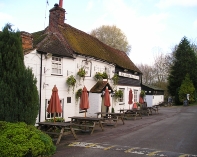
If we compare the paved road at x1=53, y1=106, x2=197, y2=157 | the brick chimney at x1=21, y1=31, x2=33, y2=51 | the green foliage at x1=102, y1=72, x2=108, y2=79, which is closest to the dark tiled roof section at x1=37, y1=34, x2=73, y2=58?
the brick chimney at x1=21, y1=31, x2=33, y2=51

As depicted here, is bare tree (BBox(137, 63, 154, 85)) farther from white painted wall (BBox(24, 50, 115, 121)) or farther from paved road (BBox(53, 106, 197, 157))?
paved road (BBox(53, 106, 197, 157))

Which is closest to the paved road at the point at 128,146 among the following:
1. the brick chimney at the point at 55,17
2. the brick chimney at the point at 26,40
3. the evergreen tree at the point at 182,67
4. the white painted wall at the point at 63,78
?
the white painted wall at the point at 63,78

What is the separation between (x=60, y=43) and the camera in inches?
636

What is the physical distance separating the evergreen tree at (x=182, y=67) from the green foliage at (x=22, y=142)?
1455 inches

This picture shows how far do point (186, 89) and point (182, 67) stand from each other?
4662 millimetres

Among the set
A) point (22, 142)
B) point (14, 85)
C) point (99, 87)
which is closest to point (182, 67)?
point (99, 87)

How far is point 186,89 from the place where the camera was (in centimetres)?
3866

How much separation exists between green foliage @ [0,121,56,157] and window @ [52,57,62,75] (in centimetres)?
716

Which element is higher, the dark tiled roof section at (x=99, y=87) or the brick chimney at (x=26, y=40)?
the brick chimney at (x=26, y=40)

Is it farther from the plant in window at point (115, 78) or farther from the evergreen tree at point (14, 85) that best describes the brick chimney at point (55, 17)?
the evergreen tree at point (14, 85)

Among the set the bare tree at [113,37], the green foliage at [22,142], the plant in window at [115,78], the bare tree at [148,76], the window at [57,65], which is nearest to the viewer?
the green foliage at [22,142]

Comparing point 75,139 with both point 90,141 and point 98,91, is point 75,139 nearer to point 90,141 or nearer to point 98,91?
point 90,141

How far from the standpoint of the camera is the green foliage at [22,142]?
677 cm

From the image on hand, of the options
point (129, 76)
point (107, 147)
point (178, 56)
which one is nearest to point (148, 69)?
point (178, 56)
